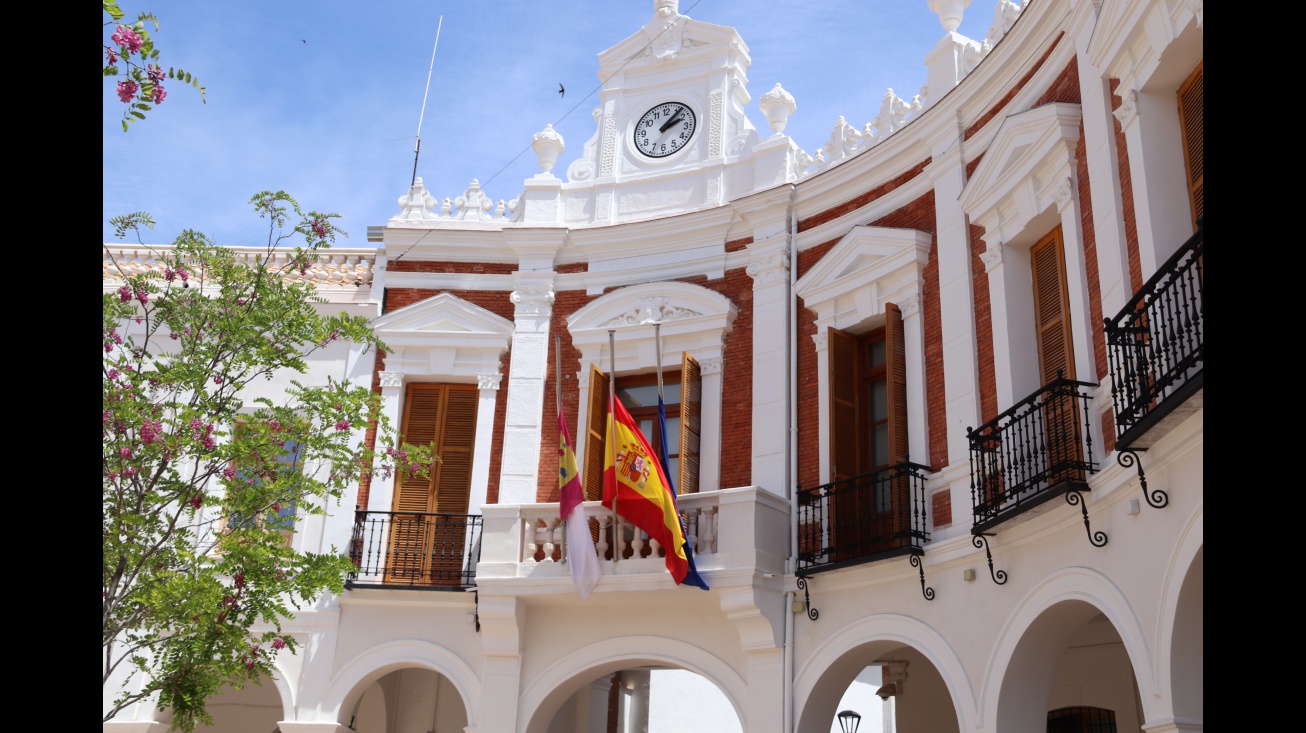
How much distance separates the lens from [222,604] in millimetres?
10078

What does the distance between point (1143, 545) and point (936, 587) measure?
3078mm

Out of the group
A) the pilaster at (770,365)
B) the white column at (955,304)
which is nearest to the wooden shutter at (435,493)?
the pilaster at (770,365)

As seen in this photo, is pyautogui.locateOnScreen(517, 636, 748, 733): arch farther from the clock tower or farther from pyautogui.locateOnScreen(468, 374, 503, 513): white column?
the clock tower

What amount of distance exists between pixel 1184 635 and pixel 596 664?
7012 mm

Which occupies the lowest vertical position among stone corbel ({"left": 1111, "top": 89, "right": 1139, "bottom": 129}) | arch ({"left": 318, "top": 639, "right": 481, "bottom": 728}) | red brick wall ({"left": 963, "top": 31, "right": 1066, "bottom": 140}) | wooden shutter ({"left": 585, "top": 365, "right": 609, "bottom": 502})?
arch ({"left": 318, "top": 639, "right": 481, "bottom": 728})

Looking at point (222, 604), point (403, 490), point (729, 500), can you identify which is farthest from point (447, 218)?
point (222, 604)

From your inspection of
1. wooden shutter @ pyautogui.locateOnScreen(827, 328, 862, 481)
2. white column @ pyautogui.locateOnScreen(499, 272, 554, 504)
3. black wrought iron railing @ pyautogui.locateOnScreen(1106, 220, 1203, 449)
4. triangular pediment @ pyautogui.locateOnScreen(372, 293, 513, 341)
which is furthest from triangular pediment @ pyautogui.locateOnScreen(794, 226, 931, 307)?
black wrought iron railing @ pyautogui.locateOnScreen(1106, 220, 1203, 449)

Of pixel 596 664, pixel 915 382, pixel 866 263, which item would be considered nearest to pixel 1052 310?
pixel 915 382

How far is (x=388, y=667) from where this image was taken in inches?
541

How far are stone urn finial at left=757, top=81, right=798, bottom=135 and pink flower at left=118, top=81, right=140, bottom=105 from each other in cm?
1098

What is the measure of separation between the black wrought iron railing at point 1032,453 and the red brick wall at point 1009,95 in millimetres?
3080

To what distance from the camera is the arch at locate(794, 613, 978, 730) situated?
35.5ft

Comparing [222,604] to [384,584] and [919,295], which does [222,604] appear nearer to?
[384,584]

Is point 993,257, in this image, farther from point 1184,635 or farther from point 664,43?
point 664,43
